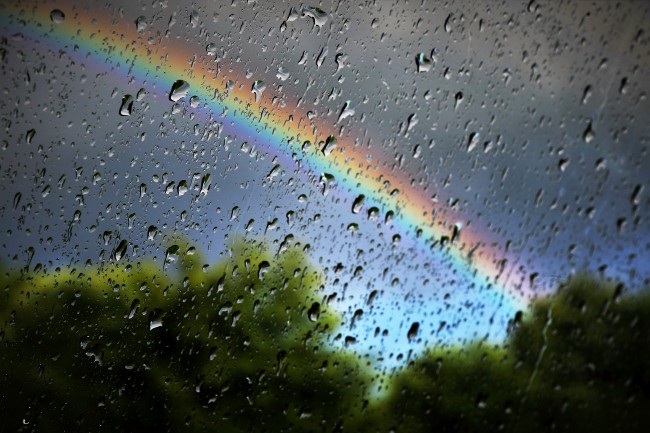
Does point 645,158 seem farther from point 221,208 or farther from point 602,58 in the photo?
point 221,208

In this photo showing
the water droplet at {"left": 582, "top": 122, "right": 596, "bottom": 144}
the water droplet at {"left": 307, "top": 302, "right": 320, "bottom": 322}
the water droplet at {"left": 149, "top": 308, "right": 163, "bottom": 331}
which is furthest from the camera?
the water droplet at {"left": 149, "top": 308, "right": 163, "bottom": 331}

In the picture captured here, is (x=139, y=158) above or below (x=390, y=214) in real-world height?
above

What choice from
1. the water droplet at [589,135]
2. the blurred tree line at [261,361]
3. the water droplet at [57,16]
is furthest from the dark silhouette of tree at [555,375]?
the water droplet at [57,16]

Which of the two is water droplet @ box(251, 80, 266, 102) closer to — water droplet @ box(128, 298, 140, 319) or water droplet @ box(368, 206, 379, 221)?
water droplet @ box(368, 206, 379, 221)

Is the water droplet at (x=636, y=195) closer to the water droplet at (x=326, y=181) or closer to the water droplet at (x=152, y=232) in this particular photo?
the water droplet at (x=326, y=181)

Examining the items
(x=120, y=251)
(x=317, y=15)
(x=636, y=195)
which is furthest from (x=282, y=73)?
(x=636, y=195)

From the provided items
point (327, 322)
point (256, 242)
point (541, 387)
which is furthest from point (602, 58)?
point (256, 242)

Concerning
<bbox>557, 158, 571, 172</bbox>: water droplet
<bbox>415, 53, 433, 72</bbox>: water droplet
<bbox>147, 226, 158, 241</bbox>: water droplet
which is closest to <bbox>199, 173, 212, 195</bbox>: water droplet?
<bbox>147, 226, 158, 241</bbox>: water droplet

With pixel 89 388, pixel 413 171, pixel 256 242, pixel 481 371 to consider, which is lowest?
pixel 89 388
